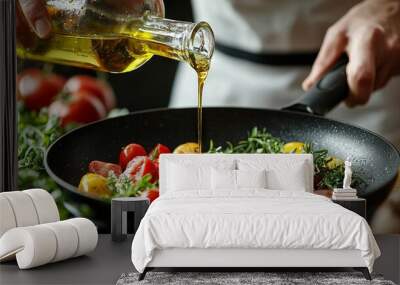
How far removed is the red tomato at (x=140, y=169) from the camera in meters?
6.23

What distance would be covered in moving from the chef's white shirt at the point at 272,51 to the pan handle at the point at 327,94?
0.25 ft

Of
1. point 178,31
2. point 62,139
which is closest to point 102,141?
point 62,139

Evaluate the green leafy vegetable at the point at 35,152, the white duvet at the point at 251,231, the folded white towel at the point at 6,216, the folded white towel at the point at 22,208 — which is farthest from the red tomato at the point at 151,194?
the white duvet at the point at 251,231

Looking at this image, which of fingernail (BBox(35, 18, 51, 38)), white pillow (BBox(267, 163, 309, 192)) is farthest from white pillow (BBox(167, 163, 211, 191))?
fingernail (BBox(35, 18, 51, 38))

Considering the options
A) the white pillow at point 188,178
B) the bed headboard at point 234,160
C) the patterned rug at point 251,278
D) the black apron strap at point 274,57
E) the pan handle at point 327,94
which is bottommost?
the patterned rug at point 251,278

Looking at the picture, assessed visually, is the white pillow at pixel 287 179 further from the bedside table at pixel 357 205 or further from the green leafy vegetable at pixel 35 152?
the green leafy vegetable at pixel 35 152

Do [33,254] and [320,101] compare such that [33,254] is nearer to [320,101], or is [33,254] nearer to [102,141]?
[102,141]

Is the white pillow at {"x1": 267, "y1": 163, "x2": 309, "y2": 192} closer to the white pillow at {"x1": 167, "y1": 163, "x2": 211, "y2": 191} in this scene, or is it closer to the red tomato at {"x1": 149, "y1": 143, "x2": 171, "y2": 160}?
the white pillow at {"x1": 167, "y1": 163, "x2": 211, "y2": 191}

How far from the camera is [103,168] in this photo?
6270mm

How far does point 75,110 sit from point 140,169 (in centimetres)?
75

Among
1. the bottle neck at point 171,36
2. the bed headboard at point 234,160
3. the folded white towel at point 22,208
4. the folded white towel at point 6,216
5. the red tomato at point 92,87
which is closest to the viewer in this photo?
the folded white towel at point 6,216

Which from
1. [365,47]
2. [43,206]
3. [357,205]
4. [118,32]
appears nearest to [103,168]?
[43,206]

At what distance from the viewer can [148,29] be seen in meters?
5.38

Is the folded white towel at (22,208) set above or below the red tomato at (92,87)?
below
